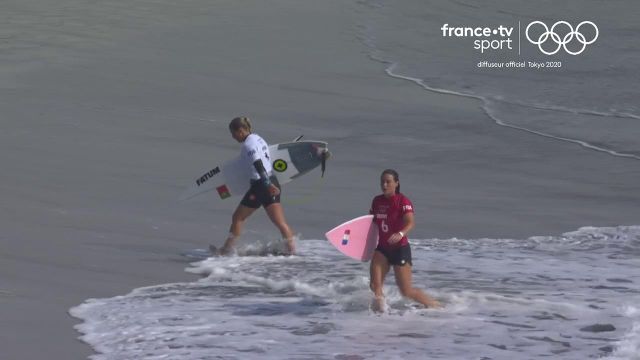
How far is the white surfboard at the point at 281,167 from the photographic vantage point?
11875mm

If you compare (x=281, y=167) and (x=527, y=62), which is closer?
(x=281, y=167)

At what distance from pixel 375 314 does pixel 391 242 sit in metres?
0.60

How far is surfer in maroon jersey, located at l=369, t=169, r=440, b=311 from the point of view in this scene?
9.32m

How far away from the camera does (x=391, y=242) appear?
365 inches

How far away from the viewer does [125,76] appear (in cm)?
2053

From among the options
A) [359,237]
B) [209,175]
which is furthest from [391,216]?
[209,175]

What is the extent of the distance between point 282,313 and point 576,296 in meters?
2.48

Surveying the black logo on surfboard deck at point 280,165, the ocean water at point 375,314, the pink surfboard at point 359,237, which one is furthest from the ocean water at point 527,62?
the pink surfboard at point 359,237

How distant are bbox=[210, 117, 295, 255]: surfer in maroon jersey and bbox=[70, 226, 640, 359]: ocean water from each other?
284 millimetres

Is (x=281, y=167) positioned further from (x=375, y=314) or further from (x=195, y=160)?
(x=195, y=160)

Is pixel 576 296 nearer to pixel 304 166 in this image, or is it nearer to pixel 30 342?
pixel 304 166

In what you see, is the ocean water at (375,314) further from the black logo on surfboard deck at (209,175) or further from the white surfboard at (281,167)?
the black logo on surfboard deck at (209,175)

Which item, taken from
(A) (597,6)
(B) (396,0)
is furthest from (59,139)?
(A) (597,6)

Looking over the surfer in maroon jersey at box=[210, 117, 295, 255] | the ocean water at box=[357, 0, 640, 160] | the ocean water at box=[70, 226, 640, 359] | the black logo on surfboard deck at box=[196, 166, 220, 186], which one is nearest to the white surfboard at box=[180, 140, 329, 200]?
the black logo on surfboard deck at box=[196, 166, 220, 186]
